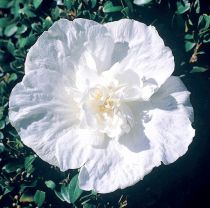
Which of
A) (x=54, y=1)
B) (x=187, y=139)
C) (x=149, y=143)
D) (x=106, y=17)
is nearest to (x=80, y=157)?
(x=149, y=143)

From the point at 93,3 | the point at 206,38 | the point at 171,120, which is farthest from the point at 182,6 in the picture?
the point at 171,120

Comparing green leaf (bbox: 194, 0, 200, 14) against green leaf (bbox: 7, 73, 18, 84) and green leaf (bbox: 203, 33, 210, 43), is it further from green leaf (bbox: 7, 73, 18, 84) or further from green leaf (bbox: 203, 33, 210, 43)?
green leaf (bbox: 7, 73, 18, 84)

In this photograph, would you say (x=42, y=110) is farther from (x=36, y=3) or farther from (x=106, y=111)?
(x=36, y=3)

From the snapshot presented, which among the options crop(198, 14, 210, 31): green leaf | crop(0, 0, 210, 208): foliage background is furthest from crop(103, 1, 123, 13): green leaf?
crop(198, 14, 210, 31): green leaf

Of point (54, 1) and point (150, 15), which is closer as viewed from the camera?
point (150, 15)

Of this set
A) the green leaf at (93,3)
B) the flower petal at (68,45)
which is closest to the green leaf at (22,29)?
the green leaf at (93,3)

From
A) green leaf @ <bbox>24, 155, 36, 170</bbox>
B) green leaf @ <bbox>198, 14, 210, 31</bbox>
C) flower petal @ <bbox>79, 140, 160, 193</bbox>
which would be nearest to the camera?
flower petal @ <bbox>79, 140, 160, 193</bbox>

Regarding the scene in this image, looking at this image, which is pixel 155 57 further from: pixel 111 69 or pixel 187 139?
pixel 187 139
